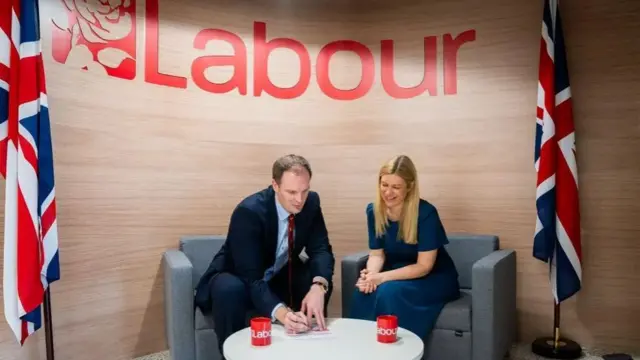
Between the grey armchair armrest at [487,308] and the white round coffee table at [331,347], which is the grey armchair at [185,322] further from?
the grey armchair armrest at [487,308]

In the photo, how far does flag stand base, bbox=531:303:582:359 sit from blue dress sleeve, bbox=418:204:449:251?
2.84 feet

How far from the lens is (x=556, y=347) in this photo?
3258 millimetres

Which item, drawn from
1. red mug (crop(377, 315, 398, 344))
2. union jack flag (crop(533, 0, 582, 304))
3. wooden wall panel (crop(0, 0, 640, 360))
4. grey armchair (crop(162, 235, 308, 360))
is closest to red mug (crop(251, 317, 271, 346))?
red mug (crop(377, 315, 398, 344))

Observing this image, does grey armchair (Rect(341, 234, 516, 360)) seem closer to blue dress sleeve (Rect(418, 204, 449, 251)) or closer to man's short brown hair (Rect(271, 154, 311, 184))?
blue dress sleeve (Rect(418, 204, 449, 251))

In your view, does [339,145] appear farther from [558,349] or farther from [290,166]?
[558,349]

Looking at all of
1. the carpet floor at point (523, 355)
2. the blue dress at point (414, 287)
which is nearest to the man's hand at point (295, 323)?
the blue dress at point (414, 287)

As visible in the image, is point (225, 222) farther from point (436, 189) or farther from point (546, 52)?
point (546, 52)

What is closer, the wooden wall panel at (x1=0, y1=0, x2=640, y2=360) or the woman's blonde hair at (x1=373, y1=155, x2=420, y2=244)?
the woman's blonde hair at (x1=373, y1=155, x2=420, y2=244)

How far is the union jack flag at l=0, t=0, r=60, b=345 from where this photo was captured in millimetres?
2445

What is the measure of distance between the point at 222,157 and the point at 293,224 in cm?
109

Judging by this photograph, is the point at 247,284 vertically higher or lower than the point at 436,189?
lower

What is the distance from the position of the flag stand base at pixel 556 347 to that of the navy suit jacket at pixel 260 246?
4.50 feet

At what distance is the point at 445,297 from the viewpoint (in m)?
2.91

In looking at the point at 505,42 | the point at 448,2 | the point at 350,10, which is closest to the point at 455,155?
the point at 505,42
